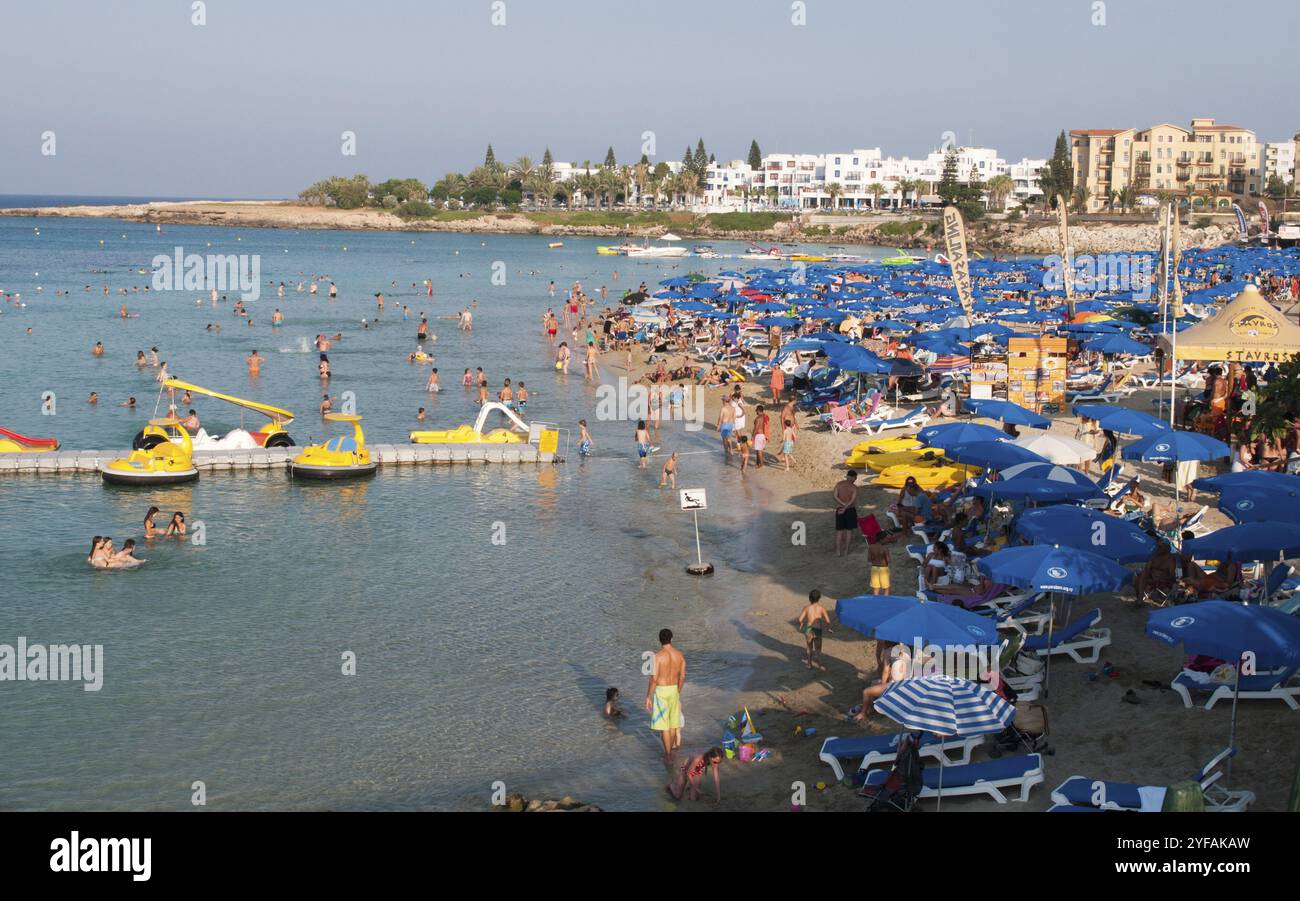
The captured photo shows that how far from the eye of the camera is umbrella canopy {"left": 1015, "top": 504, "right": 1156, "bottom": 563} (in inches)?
452

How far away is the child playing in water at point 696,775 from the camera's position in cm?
985

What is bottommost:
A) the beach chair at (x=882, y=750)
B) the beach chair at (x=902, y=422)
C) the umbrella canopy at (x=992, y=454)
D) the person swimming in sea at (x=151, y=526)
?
the beach chair at (x=882, y=750)

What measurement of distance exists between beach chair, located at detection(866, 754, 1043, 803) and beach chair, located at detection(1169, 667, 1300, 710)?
6.44 ft

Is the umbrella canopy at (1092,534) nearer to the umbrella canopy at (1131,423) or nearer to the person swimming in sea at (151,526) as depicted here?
the umbrella canopy at (1131,423)

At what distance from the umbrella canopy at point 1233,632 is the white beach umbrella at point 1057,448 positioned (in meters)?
6.73

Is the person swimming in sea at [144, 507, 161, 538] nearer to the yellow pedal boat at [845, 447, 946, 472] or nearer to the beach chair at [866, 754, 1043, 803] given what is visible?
the yellow pedal boat at [845, 447, 946, 472]

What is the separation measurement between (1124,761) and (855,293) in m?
40.7

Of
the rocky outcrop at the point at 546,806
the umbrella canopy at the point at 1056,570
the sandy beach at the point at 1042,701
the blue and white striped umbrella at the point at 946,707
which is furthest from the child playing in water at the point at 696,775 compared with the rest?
the umbrella canopy at the point at 1056,570

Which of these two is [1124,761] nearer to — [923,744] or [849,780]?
[923,744]

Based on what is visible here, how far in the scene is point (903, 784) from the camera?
9055 millimetres

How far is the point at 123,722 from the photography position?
1188cm

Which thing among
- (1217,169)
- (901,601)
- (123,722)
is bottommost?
(123,722)

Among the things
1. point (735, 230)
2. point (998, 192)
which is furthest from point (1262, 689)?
point (735, 230)
